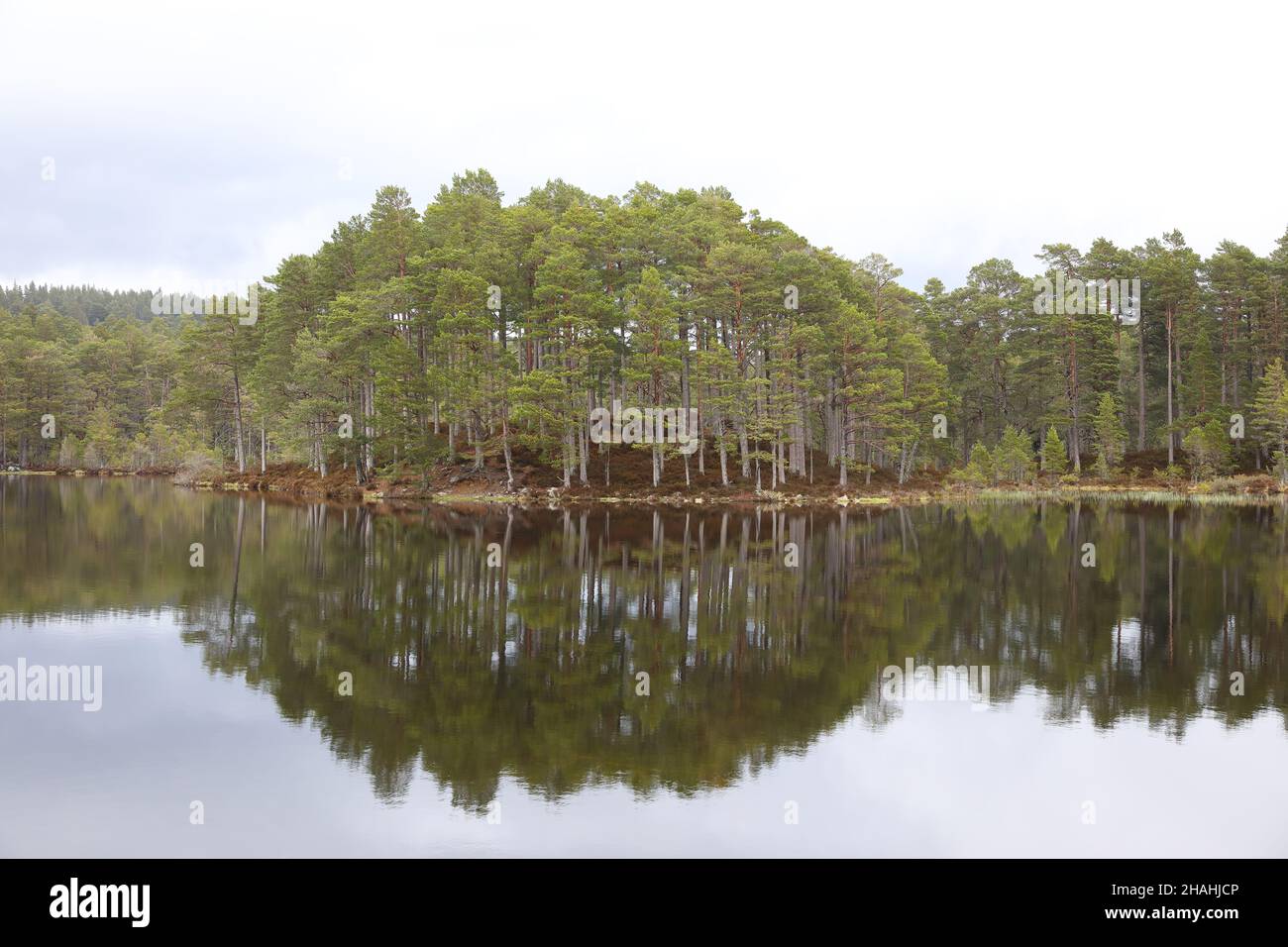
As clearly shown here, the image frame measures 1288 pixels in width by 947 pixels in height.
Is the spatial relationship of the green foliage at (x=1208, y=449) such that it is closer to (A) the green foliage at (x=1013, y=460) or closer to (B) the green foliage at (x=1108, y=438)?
(B) the green foliage at (x=1108, y=438)

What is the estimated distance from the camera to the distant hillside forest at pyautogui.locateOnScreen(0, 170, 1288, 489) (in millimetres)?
51062

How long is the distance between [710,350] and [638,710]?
42.8 meters

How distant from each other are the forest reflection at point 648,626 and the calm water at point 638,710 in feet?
0.29

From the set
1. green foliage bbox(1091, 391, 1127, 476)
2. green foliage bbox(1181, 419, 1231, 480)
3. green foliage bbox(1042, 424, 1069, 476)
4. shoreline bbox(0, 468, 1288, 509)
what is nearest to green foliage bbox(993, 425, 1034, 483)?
shoreline bbox(0, 468, 1288, 509)

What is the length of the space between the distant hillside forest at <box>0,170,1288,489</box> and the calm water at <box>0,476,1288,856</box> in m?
27.3

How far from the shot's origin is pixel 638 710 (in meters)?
11.5

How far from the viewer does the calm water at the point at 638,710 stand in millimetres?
8266

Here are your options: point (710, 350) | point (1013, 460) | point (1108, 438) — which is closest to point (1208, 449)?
point (1108, 438)

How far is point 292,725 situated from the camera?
11102mm

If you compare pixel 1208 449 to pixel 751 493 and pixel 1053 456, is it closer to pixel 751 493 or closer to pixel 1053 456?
pixel 1053 456

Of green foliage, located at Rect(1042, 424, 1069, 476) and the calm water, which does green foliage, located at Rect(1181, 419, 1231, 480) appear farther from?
the calm water

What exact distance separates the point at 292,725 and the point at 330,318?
46.4 metres
